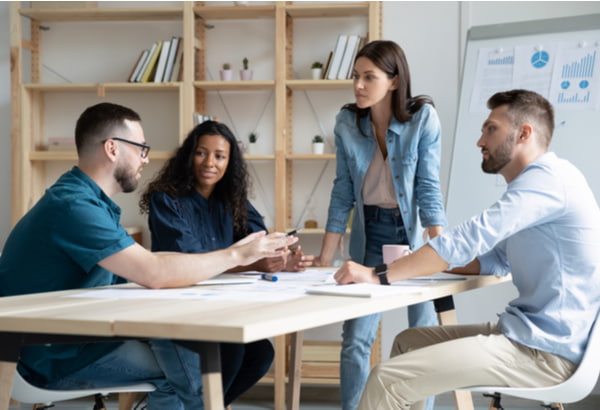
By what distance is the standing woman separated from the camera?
2.40 meters

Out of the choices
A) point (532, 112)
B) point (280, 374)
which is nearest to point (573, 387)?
point (532, 112)

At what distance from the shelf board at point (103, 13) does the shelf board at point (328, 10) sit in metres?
0.60

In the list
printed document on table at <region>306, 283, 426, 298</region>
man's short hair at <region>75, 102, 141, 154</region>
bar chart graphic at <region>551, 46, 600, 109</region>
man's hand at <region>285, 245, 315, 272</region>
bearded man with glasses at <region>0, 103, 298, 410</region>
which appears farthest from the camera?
bar chart graphic at <region>551, 46, 600, 109</region>

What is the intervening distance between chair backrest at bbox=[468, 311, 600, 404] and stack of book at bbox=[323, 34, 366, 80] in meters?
2.27

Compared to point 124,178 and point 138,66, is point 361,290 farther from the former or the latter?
point 138,66

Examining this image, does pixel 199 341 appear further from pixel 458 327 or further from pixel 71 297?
pixel 458 327

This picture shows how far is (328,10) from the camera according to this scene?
3676 mm

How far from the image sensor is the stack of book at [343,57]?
368 cm

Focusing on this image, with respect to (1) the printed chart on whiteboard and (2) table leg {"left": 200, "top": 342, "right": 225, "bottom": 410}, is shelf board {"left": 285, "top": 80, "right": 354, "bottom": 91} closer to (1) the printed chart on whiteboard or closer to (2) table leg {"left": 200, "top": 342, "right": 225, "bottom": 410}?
(1) the printed chart on whiteboard

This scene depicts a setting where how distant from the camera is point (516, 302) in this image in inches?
71.7

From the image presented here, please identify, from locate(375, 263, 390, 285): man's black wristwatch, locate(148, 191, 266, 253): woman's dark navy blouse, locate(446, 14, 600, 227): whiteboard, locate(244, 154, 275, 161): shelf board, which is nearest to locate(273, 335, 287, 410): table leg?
locate(244, 154, 275, 161): shelf board

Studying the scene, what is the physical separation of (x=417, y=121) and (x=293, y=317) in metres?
1.40

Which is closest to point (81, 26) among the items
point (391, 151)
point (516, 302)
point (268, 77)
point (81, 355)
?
point (268, 77)

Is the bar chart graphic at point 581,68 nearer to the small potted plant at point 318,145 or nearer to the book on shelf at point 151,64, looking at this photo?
the small potted plant at point 318,145
